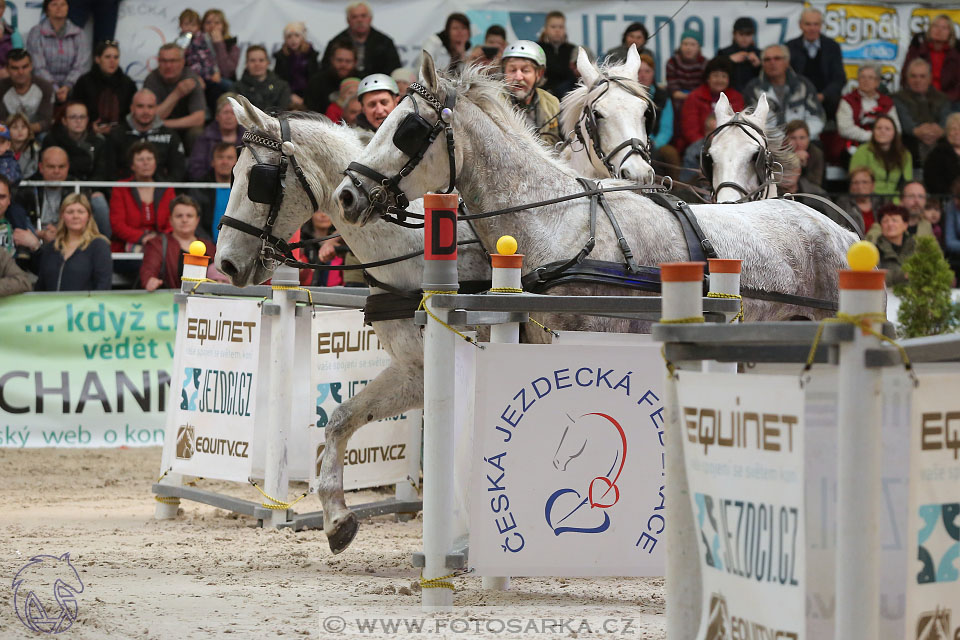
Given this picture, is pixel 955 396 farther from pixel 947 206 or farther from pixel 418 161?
pixel 947 206

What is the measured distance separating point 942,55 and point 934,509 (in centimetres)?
1497

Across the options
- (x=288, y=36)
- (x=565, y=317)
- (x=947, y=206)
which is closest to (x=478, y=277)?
(x=565, y=317)

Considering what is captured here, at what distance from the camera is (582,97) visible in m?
8.40

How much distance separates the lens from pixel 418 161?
6.15m

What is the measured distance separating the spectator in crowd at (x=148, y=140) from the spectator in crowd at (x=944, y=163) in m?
8.76

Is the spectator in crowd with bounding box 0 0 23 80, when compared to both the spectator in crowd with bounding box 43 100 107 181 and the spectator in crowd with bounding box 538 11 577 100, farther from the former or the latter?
the spectator in crowd with bounding box 538 11 577 100

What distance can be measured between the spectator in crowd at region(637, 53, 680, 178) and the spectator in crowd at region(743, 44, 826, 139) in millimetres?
1053

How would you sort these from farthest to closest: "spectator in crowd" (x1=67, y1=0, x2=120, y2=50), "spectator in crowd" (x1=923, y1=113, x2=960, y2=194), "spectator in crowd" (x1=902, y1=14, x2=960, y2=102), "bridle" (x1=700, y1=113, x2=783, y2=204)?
"spectator in crowd" (x1=902, y1=14, x2=960, y2=102)
"spectator in crowd" (x1=923, y1=113, x2=960, y2=194)
"spectator in crowd" (x1=67, y1=0, x2=120, y2=50)
"bridle" (x1=700, y1=113, x2=783, y2=204)

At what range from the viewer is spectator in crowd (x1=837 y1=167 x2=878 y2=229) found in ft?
45.6

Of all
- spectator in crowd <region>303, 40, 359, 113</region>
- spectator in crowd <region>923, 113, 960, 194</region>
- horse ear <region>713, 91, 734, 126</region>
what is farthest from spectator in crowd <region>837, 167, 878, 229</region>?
spectator in crowd <region>303, 40, 359, 113</region>

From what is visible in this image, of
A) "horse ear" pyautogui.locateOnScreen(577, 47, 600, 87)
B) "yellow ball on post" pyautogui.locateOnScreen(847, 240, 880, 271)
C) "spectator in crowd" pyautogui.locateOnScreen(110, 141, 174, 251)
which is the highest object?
"horse ear" pyautogui.locateOnScreen(577, 47, 600, 87)

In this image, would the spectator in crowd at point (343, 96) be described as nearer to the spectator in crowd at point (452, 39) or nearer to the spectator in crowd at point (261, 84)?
the spectator in crowd at point (261, 84)

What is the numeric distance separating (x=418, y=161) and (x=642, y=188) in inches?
46.2

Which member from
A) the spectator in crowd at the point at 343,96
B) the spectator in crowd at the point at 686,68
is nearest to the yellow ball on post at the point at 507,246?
the spectator in crowd at the point at 343,96
